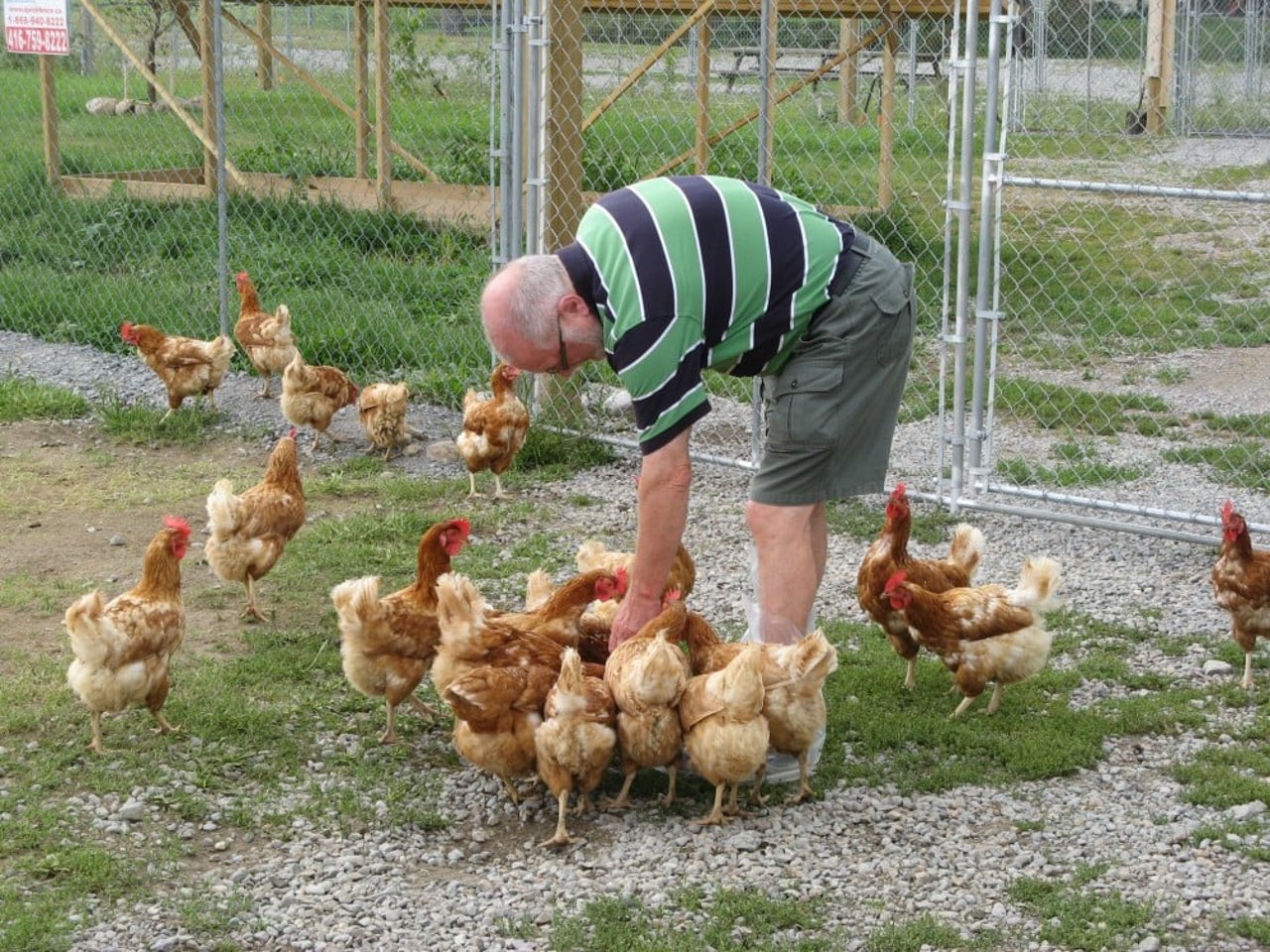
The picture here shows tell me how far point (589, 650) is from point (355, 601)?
0.81 metres

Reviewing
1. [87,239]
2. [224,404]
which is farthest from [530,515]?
[87,239]

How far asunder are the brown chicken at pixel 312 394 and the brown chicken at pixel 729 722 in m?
4.59

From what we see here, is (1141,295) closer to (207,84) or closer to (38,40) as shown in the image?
(207,84)

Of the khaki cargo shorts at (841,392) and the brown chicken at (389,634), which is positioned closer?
the khaki cargo shorts at (841,392)

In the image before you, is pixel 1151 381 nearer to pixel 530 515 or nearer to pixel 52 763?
pixel 530 515

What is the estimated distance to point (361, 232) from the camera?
1239 cm

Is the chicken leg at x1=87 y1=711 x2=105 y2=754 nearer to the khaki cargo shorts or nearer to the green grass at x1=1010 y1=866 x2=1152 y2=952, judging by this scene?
the khaki cargo shorts

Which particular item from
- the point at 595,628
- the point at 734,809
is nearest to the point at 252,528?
the point at 595,628

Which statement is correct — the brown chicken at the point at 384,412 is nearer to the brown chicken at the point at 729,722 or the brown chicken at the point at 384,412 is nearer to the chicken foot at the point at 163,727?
the chicken foot at the point at 163,727

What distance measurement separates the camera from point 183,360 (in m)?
8.87

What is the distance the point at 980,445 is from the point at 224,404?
15.7 feet

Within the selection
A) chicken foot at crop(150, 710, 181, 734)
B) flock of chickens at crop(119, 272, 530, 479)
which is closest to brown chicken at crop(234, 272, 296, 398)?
flock of chickens at crop(119, 272, 530, 479)

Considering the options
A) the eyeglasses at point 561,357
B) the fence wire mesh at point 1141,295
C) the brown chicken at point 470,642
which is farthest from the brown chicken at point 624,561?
the fence wire mesh at point 1141,295

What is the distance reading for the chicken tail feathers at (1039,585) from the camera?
5.27m
